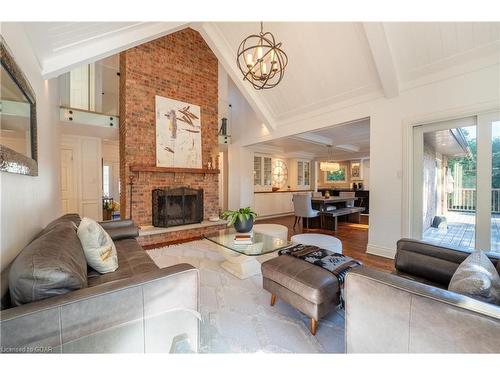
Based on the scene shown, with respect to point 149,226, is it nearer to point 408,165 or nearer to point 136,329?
point 136,329

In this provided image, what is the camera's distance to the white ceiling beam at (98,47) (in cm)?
210

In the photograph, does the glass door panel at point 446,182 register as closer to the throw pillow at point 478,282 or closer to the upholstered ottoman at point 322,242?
the upholstered ottoman at point 322,242

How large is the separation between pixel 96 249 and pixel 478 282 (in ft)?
7.19

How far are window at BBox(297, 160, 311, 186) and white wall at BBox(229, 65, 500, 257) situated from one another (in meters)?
4.33

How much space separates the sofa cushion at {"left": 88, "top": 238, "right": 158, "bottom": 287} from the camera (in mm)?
1433

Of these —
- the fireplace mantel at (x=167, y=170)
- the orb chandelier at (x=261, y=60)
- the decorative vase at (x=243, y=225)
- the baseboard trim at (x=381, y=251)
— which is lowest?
the baseboard trim at (x=381, y=251)

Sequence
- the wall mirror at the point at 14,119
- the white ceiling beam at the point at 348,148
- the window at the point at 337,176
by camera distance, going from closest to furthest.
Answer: the wall mirror at the point at 14,119 → the white ceiling beam at the point at 348,148 → the window at the point at 337,176

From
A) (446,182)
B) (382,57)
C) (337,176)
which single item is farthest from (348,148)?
(382,57)

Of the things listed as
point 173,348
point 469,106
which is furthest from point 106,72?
point 469,106

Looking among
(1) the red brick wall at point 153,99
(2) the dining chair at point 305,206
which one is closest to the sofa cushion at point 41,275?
(1) the red brick wall at point 153,99

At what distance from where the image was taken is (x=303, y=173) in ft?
26.5

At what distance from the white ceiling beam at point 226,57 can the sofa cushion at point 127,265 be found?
11.8 ft

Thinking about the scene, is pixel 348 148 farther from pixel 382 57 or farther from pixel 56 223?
pixel 56 223
